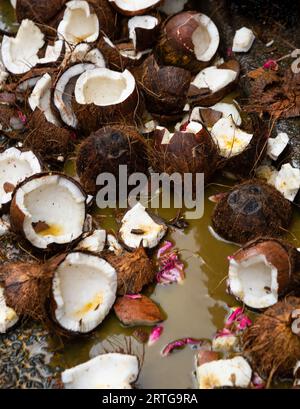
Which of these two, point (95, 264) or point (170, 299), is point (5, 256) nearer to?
point (95, 264)

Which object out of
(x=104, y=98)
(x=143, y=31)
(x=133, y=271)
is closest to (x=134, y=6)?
(x=143, y=31)

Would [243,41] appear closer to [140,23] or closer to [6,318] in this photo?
[140,23]

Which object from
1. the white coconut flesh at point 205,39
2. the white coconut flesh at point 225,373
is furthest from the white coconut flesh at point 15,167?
the white coconut flesh at point 225,373

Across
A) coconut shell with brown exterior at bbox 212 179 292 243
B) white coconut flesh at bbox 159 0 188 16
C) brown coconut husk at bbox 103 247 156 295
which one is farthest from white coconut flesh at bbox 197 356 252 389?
white coconut flesh at bbox 159 0 188 16

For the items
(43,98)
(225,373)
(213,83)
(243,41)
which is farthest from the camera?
(243,41)

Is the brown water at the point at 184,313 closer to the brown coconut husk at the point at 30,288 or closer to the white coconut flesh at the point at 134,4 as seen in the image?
the brown coconut husk at the point at 30,288

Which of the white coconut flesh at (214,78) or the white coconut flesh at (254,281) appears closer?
the white coconut flesh at (254,281)

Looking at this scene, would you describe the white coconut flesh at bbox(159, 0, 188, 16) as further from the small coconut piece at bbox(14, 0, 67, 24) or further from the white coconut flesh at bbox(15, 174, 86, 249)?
the white coconut flesh at bbox(15, 174, 86, 249)
